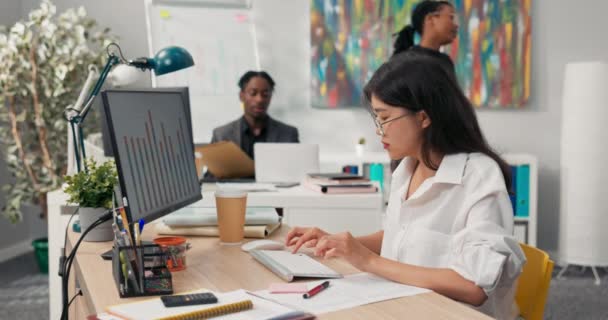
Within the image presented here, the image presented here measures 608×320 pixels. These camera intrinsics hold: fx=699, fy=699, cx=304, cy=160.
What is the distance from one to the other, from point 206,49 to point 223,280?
128 inches

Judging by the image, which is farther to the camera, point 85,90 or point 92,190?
point 85,90

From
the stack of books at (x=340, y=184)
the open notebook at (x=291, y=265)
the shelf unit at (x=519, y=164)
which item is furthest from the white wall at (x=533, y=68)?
the open notebook at (x=291, y=265)

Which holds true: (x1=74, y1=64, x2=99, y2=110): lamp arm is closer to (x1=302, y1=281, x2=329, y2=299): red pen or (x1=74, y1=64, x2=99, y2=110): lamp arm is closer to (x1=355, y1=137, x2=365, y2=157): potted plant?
(x1=302, y1=281, x2=329, y2=299): red pen

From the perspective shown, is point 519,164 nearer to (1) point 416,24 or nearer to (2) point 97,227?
(1) point 416,24

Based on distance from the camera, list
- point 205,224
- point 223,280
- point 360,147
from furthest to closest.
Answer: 1. point 360,147
2. point 205,224
3. point 223,280

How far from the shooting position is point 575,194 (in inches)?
163

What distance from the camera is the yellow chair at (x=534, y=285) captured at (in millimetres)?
1537

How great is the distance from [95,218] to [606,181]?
3237 mm

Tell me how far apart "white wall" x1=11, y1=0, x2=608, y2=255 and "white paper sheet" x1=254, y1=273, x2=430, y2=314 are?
11.0 feet

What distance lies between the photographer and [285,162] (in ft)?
9.90

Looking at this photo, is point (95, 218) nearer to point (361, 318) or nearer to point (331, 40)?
point (361, 318)

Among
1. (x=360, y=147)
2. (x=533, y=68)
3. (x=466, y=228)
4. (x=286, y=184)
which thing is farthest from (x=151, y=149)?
(x=533, y=68)

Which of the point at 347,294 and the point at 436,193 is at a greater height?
the point at 436,193

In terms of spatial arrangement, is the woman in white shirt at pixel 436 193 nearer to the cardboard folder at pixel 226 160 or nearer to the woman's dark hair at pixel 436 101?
the woman's dark hair at pixel 436 101
